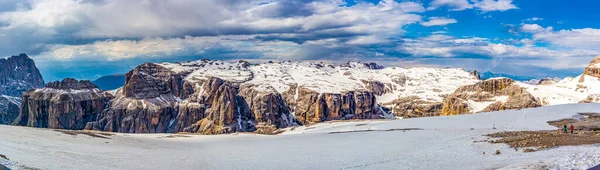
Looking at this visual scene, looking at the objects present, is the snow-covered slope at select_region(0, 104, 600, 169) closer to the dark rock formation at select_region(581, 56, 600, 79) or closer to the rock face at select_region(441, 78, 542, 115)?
the rock face at select_region(441, 78, 542, 115)

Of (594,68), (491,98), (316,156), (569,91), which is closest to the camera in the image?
(316,156)

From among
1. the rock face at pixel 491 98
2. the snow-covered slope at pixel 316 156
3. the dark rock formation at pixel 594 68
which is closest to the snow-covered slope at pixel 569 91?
the dark rock formation at pixel 594 68

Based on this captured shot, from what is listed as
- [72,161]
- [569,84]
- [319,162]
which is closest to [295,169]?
[319,162]

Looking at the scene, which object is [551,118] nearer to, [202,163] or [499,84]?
[202,163]

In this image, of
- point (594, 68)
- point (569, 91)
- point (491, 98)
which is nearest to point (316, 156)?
point (491, 98)

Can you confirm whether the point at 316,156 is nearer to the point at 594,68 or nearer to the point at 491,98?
the point at 491,98

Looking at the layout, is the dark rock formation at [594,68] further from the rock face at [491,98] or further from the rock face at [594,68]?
the rock face at [491,98]
